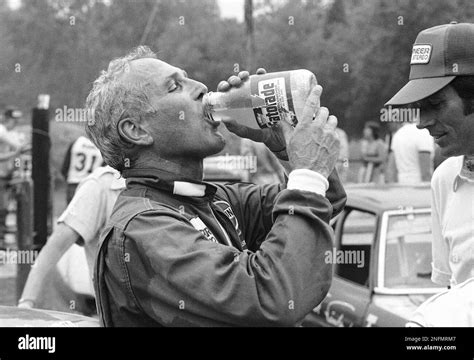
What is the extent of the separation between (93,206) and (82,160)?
2.79 m

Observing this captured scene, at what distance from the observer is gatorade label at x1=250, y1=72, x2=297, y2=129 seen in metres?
2.48

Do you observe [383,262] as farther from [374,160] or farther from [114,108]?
[374,160]

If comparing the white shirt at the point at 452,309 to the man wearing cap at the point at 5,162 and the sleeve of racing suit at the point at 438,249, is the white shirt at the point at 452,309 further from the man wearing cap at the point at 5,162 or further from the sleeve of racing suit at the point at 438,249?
the man wearing cap at the point at 5,162

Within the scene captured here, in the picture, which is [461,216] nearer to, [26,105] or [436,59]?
[436,59]

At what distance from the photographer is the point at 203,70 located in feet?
100

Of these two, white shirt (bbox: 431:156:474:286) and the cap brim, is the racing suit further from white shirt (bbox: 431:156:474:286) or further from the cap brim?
white shirt (bbox: 431:156:474:286)

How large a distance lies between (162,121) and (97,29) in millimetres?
32649

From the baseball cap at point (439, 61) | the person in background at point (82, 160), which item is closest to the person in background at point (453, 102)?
the baseball cap at point (439, 61)

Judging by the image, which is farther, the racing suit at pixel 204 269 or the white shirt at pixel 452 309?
the racing suit at pixel 204 269

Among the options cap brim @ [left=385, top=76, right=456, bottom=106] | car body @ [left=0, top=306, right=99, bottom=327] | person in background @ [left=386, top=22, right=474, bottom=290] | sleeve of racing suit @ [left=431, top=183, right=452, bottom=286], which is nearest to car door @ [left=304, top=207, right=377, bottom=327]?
sleeve of racing suit @ [left=431, top=183, right=452, bottom=286]

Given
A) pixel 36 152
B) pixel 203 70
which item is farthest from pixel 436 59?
pixel 203 70

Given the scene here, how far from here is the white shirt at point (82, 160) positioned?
7.23 meters

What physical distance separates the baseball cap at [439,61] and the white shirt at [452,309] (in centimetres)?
118

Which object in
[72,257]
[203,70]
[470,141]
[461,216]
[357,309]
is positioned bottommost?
[357,309]
